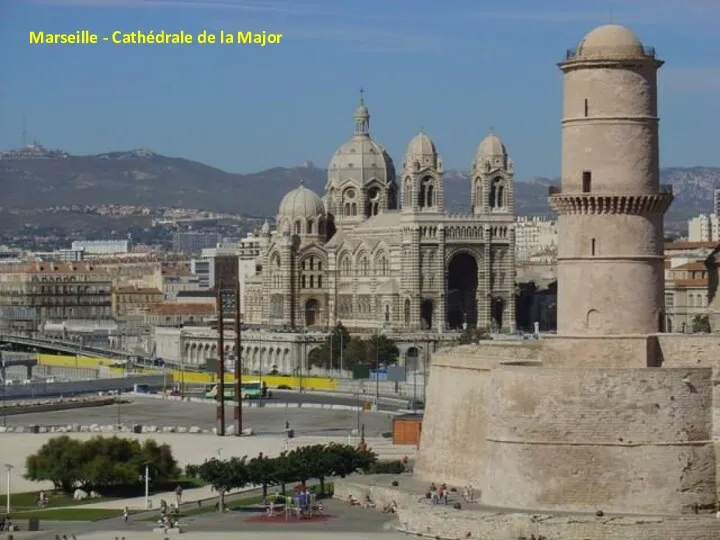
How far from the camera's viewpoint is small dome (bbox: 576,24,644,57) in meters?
53.9

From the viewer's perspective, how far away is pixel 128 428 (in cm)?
9281

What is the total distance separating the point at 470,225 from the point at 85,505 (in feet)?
260

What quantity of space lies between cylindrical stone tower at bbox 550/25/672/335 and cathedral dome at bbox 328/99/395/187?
330ft

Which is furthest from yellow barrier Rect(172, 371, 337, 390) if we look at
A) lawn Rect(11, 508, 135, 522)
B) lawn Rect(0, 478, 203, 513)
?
lawn Rect(11, 508, 135, 522)

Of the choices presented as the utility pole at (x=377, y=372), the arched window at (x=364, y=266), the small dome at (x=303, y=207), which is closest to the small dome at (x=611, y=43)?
the utility pole at (x=377, y=372)

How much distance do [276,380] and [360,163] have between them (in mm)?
32116

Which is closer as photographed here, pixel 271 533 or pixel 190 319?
pixel 271 533

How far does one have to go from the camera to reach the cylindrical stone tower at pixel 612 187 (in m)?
54.0

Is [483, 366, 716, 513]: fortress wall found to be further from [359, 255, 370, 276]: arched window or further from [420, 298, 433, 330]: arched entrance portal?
[359, 255, 370, 276]: arched window

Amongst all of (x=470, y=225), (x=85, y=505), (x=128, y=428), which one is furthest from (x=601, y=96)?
(x=470, y=225)

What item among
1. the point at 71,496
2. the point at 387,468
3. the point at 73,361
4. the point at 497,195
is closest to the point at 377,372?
the point at 497,195

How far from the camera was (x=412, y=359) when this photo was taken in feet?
433

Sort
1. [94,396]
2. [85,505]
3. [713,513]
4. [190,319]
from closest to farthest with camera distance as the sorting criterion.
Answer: [713,513] < [85,505] < [94,396] < [190,319]

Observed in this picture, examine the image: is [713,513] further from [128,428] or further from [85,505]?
[128,428]
